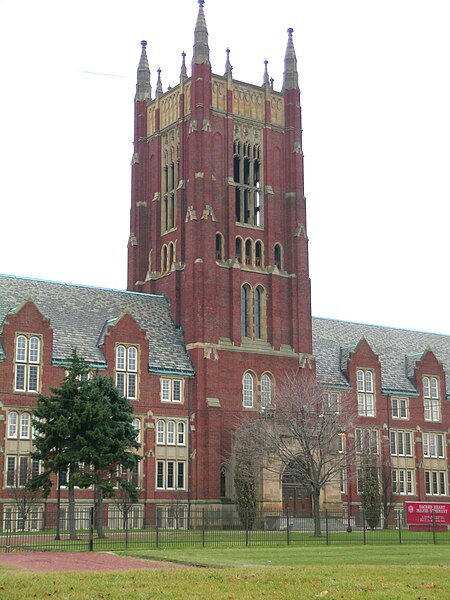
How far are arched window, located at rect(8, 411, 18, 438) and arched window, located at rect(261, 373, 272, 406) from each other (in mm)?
19306

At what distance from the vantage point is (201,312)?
7038cm

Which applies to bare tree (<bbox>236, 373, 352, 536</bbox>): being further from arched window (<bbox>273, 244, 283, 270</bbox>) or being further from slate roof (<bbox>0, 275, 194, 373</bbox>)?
arched window (<bbox>273, 244, 283, 270</bbox>)

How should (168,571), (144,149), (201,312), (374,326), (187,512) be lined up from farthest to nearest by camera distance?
(374,326) < (144,149) < (201,312) < (187,512) < (168,571)

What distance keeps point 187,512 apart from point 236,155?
28484 mm

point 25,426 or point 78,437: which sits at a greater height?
point 25,426

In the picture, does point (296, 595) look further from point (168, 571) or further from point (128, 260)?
point (128, 260)

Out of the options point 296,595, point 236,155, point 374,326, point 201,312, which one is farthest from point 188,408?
point 296,595

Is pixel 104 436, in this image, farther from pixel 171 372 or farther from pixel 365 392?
pixel 365 392

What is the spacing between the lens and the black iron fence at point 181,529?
152ft

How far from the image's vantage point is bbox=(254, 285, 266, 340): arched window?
74.5 meters

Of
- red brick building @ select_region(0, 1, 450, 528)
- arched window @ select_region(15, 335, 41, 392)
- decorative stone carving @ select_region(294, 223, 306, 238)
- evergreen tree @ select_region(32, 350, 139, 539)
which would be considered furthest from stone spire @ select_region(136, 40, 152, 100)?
evergreen tree @ select_region(32, 350, 139, 539)

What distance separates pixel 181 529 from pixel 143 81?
39.3 meters

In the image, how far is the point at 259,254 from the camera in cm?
7625

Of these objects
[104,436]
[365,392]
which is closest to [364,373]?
[365,392]
